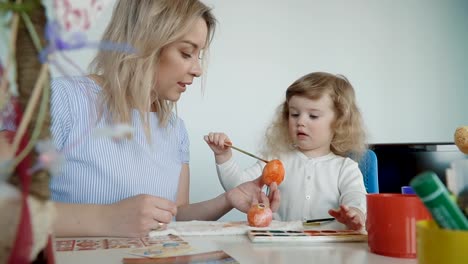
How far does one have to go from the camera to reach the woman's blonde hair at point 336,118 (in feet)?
6.22

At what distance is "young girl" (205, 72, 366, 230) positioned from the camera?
172cm

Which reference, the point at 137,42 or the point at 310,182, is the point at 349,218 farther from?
the point at 310,182

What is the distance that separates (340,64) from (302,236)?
7.26 ft

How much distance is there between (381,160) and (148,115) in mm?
857

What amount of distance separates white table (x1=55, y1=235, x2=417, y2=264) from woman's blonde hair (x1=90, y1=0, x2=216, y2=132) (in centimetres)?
45

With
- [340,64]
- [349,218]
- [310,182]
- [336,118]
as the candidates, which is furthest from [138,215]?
[340,64]

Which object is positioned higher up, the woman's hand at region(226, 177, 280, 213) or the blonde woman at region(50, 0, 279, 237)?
the blonde woman at region(50, 0, 279, 237)

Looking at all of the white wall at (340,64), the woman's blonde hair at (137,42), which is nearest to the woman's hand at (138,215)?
the woman's blonde hair at (137,42)

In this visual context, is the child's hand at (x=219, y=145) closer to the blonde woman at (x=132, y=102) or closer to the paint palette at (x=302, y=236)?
the blonde woman at (x=132, y=102)

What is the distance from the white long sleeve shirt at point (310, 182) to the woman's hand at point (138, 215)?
2.46 ft

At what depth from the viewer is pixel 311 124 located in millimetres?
1841

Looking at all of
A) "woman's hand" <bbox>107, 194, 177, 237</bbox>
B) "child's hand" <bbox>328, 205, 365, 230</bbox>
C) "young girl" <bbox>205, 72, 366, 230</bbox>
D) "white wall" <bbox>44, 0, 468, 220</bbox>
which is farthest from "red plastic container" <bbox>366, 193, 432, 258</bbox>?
"white wall" <bbox>44, 0, 468, 220</bbox>

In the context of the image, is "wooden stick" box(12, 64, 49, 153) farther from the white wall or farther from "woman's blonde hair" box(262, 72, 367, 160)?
the white wall

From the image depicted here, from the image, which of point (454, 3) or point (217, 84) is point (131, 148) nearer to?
point (217, 84)
